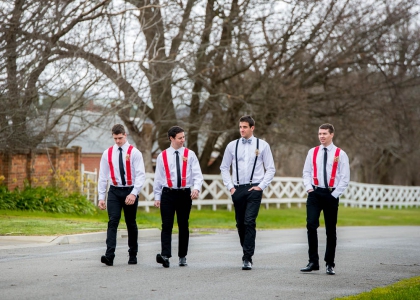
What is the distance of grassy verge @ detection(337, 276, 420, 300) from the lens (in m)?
8.19

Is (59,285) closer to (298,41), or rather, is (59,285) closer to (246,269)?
(246,269)

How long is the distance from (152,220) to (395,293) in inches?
624

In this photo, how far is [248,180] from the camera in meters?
10.6

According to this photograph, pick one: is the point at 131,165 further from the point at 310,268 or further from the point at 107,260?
the point at 310,268

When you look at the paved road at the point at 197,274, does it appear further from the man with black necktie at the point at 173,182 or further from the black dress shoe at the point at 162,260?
the man with black necktie at the point at 173,182

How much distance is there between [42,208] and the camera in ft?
74.8

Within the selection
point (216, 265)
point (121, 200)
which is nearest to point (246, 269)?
point (216, 265)

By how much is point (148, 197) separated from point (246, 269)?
18037 millimetres

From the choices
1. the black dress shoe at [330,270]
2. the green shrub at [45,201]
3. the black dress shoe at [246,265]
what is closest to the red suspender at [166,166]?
the black dress shoe at [246,265]

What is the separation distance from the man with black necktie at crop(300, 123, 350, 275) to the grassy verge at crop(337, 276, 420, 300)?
1.25 metres

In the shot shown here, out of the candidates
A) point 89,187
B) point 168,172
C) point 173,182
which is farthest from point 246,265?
point 89,187

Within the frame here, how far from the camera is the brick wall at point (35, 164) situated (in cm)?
2328

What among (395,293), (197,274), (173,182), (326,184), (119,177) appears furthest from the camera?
(119,177)

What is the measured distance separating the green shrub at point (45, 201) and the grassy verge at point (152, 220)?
1.44 ft
